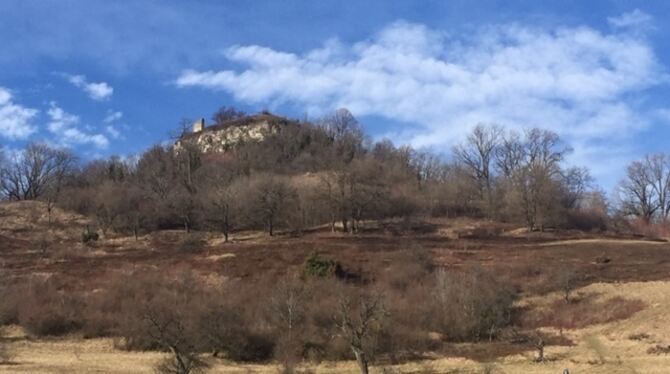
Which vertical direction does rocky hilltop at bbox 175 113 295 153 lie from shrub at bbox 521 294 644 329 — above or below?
above

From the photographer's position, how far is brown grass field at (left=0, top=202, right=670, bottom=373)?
113ft

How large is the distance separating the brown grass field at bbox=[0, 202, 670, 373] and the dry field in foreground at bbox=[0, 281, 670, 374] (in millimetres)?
53

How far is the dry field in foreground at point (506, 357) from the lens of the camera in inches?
1258

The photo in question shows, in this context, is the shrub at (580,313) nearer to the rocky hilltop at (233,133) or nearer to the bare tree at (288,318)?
the bare tree at (288,318)

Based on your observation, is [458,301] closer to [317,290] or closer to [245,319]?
[317,290]

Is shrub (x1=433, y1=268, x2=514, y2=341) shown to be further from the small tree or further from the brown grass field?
the small tree

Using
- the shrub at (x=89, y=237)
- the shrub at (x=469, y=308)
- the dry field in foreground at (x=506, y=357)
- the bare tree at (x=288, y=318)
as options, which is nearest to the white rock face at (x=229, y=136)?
the shrub at (x=89, y=237)

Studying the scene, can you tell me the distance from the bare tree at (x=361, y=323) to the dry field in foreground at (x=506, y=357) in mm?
1571

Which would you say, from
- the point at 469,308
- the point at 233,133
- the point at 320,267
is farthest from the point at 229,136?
the point at 469,308

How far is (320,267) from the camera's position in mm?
54219

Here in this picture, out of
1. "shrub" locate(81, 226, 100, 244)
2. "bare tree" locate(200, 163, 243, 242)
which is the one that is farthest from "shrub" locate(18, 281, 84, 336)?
"shrub" locate(81, 226, 100, 244)

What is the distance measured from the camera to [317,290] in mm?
47000

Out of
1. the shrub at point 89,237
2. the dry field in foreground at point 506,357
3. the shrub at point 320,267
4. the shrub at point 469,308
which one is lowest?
the dry field in foreground at point 506,357

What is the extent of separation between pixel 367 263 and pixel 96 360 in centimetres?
2901
